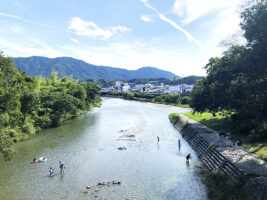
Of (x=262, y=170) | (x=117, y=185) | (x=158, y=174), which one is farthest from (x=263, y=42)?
(x=117, y=185)

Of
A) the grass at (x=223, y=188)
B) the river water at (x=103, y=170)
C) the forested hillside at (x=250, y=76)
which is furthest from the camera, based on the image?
the forested hillside at (x=250, y=76)

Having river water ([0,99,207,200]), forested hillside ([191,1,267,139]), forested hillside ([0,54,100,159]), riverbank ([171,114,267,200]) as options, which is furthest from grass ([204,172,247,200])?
forested hillside ([0,54,100,159])

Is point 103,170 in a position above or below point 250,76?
below

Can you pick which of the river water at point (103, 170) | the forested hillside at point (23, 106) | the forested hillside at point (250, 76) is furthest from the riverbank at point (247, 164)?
the forested hillside at point (23, 106)

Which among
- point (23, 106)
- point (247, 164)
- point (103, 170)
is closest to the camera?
point (247, 164)

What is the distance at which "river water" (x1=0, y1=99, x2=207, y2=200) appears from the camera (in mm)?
21547

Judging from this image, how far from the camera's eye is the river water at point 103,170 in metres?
21.5

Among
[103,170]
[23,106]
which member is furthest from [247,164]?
[23,106]

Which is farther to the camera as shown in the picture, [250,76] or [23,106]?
[23,106]

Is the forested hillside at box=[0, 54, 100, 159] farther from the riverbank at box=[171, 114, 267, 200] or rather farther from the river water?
the riverbank at box=[171, 114, 267, 200]

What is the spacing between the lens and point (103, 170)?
90.9ft

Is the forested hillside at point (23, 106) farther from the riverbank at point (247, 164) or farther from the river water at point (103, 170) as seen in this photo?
the riverbank at point (247, 164)

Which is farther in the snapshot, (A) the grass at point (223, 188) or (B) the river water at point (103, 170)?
(B) the river water at point (103, 170)

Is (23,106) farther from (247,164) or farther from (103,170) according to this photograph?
(247,164)
